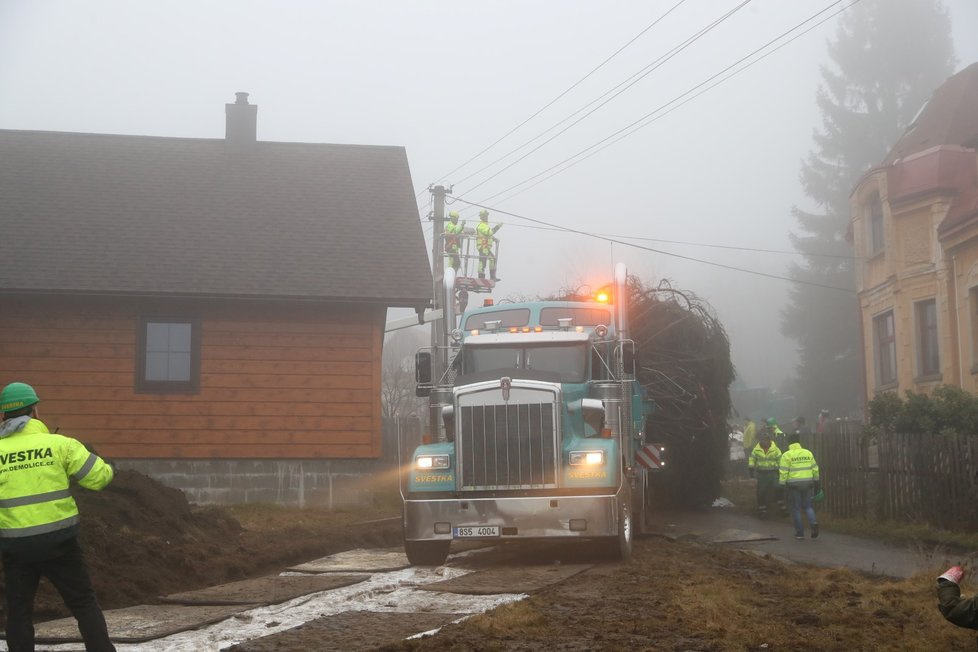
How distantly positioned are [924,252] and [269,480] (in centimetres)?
1570

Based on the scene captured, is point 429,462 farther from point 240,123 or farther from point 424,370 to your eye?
point 240,123

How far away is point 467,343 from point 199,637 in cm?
660

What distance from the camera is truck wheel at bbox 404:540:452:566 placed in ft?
42.2

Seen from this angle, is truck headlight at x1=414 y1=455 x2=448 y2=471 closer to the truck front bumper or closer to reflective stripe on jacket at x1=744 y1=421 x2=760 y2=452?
the truck front bumper

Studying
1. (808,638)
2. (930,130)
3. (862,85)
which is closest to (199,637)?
(808,638)

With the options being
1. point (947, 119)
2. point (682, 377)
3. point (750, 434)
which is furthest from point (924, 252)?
point (682, 377)

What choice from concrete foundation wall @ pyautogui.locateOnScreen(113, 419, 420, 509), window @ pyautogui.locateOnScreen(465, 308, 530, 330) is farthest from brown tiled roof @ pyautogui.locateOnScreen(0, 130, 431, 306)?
window @ pyautogui.locateOnScreen(465, 308, 530, 330)

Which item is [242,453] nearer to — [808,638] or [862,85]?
[808,638]

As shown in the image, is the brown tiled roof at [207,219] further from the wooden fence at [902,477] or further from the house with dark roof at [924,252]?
the house with dark roof at [924,252]

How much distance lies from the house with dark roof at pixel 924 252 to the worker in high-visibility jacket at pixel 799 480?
830cm

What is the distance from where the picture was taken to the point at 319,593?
10.6m

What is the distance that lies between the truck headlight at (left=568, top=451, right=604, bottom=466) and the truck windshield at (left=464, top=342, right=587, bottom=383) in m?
1.58

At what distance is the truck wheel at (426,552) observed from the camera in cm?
1285

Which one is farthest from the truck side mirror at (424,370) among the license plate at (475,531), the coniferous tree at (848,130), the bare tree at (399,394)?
the coniferous tree at (848,130)
